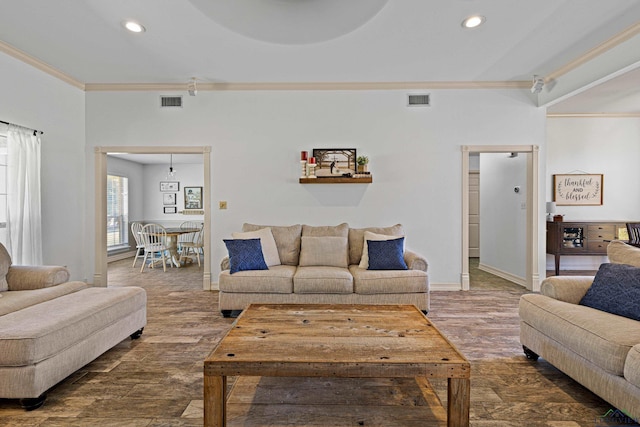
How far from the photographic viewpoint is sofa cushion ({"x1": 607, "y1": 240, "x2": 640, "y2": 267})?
2.23m

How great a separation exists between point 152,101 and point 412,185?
3763 mm

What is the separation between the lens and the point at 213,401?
1516 millimetres

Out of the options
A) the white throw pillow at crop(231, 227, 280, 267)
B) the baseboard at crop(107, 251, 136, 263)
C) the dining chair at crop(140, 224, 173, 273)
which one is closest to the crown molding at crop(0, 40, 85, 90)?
the dining chair at crop(140, 224, 173, 273)

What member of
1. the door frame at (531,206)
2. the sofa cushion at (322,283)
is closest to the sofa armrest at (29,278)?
the sofa cushion at (322,283)

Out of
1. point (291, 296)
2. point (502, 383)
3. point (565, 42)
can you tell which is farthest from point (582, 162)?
point (291, 296)

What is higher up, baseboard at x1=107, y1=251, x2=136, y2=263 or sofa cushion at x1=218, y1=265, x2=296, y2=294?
sofa cushion at x1=218, y1=265, x2=296, y2=294

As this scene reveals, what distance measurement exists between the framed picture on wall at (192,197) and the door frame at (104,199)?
13.6ft

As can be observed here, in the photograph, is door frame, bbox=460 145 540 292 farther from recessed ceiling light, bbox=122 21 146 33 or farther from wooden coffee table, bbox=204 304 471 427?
recessed ceiling light, bbox=122 21 146 33

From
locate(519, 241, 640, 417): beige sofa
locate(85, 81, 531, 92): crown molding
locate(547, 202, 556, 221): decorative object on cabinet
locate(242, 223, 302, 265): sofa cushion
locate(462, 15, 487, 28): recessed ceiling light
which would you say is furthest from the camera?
locate(547, 202, 556, 221): decorative object on cabinet

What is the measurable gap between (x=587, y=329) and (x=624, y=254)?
90 cm

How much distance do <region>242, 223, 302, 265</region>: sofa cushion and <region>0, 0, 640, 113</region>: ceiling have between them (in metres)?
1.96

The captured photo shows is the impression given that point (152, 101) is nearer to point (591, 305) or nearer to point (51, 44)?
point (51, 44)

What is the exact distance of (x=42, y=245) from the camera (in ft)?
12.7

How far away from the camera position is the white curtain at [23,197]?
136 inches
